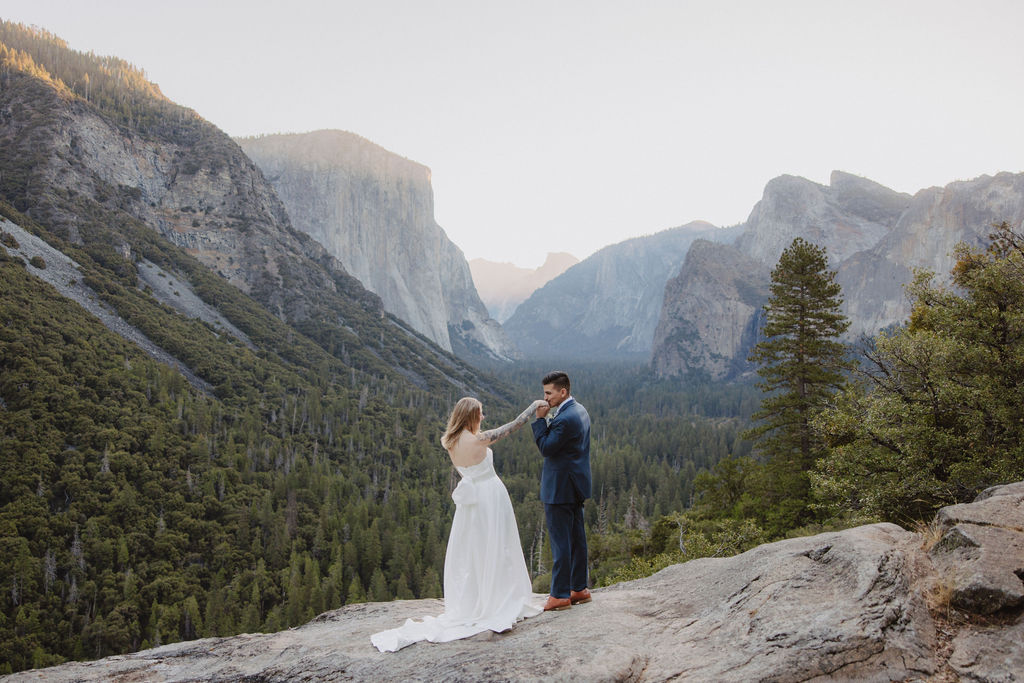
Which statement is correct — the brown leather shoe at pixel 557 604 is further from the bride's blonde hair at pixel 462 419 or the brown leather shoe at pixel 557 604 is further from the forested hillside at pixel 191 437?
the forested hillside at pixel 191 437

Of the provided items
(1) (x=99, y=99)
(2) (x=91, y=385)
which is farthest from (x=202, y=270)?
(2) (x=91, y=385)

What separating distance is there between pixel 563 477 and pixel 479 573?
1943 mm

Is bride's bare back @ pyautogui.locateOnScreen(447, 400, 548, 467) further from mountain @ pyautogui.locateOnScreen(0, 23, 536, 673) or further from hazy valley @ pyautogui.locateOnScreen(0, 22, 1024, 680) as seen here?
mountain @ pyautogui.locateOnScreen(0, 23, 536, 673)

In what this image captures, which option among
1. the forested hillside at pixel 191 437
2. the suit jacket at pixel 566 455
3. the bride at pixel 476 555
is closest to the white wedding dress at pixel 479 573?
the bride at pixel 476 555

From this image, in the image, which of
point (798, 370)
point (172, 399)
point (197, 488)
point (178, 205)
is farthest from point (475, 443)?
point (178, 205)

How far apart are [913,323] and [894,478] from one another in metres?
9.54

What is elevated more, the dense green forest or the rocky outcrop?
the rocky outcrop

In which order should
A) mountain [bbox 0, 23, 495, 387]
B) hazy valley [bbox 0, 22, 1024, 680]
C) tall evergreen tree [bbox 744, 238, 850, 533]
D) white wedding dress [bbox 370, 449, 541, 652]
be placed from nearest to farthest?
hazy valley [bbox 0, 22, 1024, 680] < white wedding dress [bbox 370, 449, 541, 652] < tall evergreen tree [bbox 744, 238, 850, 533] < mountain [bbox 0, 23, 495, 387]

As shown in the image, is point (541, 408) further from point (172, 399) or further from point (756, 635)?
point (172, 399)

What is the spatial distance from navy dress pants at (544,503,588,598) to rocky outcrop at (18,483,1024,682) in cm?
34

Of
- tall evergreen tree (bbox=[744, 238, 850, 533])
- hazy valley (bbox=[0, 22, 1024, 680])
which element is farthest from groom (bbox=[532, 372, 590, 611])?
tall evergreen tree (bbox=[744, 238, 850, 533])

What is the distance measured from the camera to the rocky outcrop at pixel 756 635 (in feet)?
15.7

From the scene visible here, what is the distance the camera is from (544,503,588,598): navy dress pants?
24.9 ft

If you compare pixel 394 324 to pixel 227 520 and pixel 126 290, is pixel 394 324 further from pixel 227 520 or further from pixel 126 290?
pixel 227 520
